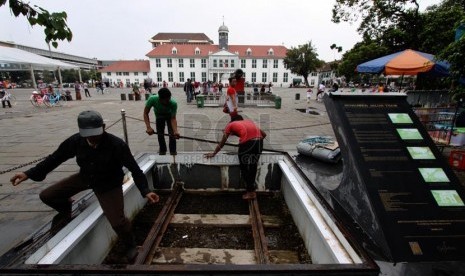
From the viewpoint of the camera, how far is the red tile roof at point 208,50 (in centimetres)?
6134

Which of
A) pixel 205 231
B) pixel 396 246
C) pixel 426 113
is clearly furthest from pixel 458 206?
pixel 426 113

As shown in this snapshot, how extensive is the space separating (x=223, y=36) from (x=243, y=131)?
6529cm

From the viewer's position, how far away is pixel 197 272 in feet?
5.11

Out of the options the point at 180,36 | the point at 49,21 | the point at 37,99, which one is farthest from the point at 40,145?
the point at 180,36

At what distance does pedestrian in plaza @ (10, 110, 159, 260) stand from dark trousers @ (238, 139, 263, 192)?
1892mm

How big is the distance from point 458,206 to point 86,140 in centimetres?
332

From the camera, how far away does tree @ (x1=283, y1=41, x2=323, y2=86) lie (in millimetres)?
51281

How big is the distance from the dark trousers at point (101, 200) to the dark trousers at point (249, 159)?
1.99 meters

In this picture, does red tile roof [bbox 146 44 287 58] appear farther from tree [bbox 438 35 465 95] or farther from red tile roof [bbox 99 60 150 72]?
tree [bbox 438 35 465 95]

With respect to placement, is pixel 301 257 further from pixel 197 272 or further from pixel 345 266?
pixel 197 272

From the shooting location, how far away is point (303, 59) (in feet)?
169

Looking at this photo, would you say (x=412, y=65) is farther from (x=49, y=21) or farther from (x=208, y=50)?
(x=208, y=50)

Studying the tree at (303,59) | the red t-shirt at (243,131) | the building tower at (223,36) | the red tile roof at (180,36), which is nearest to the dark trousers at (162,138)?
the red t-shirt at (243,131)

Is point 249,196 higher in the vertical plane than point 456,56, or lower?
lower
